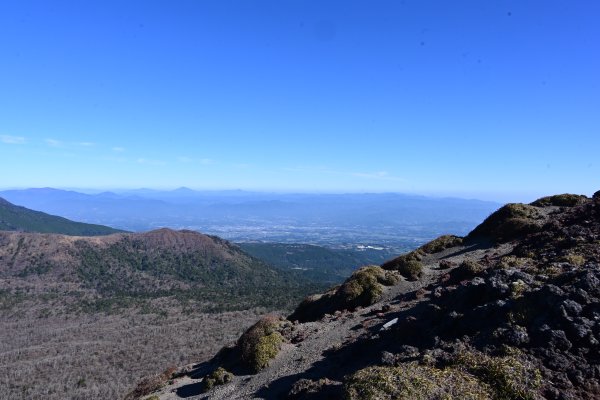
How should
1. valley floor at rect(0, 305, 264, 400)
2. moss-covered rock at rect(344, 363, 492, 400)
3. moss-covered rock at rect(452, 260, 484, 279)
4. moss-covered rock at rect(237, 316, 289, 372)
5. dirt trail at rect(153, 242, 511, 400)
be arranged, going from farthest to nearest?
valley floor at rect(0, 305, 264, 400) < moss-covered rock at rect(452, 260, 484, 279) < moss-covered rock at rect(237, 316, 289, 372) < dirt trail at rect(153, 242, 511, 400) < moss-covered rock at rect(344, 363, 492, 400)

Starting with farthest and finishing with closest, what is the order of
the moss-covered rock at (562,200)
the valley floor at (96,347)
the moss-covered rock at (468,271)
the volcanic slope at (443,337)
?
the valley floor at (96,347) < the moss-covered rock at (562,200) < the moss-covered rock at (468,271) < the volcanic slope at (443,337)

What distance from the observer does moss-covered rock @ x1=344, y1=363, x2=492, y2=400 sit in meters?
10.6

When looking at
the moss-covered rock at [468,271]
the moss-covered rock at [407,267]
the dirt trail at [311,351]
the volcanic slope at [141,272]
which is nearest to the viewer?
the dirt trail at [311,351]

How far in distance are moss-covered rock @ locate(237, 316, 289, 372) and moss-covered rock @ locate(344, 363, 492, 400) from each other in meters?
7.79

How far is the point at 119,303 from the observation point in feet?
357

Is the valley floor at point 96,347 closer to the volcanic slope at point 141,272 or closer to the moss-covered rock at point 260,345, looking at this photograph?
the volcanic slope at point 141,272

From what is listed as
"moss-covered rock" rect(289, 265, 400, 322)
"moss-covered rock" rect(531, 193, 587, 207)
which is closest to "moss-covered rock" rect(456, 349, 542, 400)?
"moss-covered rock" rect(289, 265, 400, 322)

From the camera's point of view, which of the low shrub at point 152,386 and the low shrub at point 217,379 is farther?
the low shrub at point 152,386

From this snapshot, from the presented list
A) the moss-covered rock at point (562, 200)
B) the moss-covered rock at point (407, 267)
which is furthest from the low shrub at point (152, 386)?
the moss-covered rock at point (562, 200)

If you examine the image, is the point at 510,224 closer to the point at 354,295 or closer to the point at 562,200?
the point at 562,200

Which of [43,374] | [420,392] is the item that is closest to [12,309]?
[43,374]

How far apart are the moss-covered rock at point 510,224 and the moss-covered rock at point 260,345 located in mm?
17373

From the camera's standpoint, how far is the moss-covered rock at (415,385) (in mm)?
10555

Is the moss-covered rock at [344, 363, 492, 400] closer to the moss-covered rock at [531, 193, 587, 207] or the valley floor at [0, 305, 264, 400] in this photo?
the moss-covered rock at [531, 193, 587, 207]
